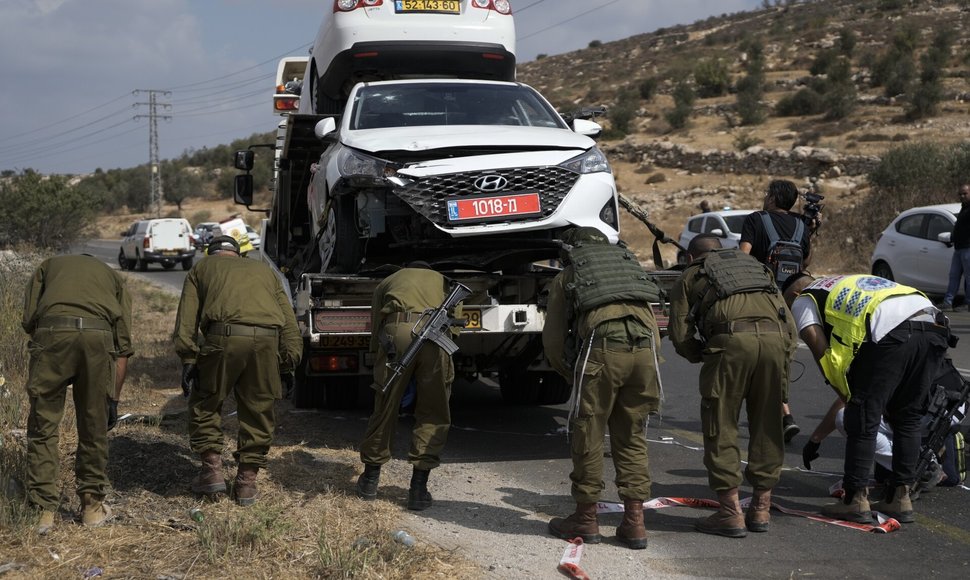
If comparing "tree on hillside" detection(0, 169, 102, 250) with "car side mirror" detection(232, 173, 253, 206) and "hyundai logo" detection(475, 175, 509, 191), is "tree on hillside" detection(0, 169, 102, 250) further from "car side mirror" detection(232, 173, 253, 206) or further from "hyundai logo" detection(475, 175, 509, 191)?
"hyundai logo" detection(475, 175, 509, 191)

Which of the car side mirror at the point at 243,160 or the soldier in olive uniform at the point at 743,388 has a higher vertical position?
the car side mirror at the point at 243,160

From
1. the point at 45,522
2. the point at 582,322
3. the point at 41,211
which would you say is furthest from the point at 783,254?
the point at 41,211

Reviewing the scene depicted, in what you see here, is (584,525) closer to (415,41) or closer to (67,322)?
(67,322)

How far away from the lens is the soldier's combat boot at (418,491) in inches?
222

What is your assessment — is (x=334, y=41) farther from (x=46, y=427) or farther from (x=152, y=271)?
(x=152, y=271)

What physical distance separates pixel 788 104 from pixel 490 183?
38240 millimetres

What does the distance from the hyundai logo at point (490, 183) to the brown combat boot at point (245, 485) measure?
2.37 m

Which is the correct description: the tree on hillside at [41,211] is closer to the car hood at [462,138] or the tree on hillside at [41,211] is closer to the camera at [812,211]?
the car hood at [462,138]

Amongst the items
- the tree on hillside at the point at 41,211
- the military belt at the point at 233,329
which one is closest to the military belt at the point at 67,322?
the military belt at the point at 233,329

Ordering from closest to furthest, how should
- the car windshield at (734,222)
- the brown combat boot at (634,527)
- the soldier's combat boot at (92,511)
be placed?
the brown combat boot at (634,527), the soldier's combat boot at (92,511), the car windshield at (734,222)

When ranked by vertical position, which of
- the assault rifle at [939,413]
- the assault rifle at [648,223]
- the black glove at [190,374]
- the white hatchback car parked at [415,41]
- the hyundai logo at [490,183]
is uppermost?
the white hatchback car parked at [415,41]

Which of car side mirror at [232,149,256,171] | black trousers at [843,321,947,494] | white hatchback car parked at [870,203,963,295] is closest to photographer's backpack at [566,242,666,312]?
black trousers at [843,321,947,494]

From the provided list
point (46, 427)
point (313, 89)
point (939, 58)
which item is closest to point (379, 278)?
point (46, 427)

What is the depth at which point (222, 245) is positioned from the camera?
5.91 m
